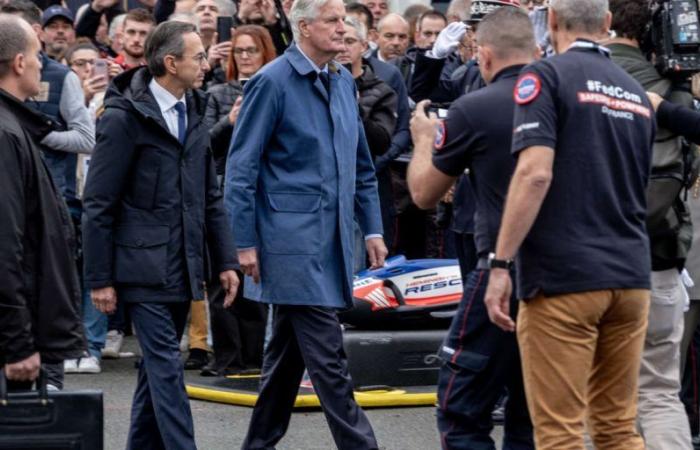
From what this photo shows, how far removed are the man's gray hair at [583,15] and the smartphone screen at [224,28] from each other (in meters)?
5.64

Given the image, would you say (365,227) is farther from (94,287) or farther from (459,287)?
(459,287)

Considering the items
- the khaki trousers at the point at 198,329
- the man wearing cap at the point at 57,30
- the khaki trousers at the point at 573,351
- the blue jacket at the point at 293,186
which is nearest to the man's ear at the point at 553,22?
the khaki trousers at the point at 573,351

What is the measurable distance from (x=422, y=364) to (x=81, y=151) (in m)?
2.67

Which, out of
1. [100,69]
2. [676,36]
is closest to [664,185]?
[676,36]

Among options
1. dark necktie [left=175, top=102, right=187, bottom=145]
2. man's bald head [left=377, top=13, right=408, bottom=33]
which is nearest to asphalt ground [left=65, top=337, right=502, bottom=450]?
dark necktie [left=175, top=102, right=187, bottom=145]

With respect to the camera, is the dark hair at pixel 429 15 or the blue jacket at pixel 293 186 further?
the dark hair at pixel 429 15

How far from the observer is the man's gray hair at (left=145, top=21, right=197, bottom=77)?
23.3 feet

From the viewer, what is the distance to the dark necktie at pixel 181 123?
711 cm

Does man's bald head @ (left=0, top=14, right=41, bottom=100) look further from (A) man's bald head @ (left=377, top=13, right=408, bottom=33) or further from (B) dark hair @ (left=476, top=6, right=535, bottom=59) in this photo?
(A) man's bald head @ (left=377, top=13, right=408, bottom=33)

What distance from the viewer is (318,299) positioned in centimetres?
696

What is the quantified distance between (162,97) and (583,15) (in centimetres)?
214

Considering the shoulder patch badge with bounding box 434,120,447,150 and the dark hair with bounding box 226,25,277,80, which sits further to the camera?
the dark hair with bounding box 226,25,277,80

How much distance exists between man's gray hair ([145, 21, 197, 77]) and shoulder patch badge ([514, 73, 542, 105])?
6.71 feet

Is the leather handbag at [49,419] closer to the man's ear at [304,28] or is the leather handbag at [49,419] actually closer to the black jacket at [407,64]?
the man's ear at [304,28]
